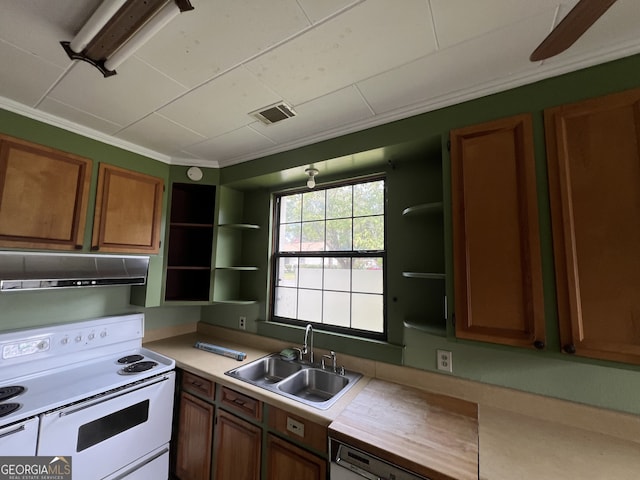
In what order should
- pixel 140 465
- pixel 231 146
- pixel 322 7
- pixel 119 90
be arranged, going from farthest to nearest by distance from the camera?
pixel 231 146 < pixel 140 465 < pixel 119 90 < pixel 322 7

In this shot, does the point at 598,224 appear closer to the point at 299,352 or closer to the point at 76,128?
the point at 299,352

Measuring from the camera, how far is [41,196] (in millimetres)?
1607

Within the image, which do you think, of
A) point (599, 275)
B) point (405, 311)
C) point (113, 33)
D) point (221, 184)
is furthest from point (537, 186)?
point (221, 184)

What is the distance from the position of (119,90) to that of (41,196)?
2.79 ft

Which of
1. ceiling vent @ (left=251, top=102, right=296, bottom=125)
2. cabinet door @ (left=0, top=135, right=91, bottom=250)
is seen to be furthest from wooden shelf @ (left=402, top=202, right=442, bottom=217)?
cabinet door @ (left=0, top=135, right=91, bottom=250)

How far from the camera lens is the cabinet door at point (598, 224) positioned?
977 mm

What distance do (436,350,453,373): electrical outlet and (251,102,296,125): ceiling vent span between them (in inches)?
66.6

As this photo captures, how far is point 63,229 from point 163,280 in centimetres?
77

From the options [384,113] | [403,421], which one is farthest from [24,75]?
[403,421]

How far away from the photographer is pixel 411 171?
181 centimetres

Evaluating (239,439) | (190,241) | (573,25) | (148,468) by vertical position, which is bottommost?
(148,468)

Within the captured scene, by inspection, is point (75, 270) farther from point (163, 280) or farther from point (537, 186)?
point (537, 186)

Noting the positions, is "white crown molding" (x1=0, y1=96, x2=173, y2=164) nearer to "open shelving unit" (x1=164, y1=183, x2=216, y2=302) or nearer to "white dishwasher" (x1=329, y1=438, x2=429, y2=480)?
"open shelving unit" (x1=164, y1=183, x2=216, y2=302)

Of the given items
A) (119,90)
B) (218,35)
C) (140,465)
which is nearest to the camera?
(218,35)
